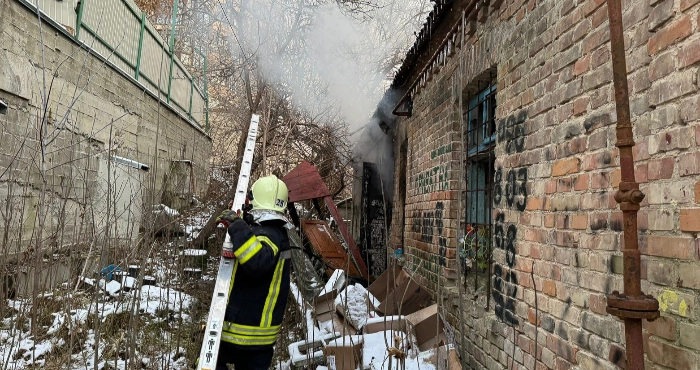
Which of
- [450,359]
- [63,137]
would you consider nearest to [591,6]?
[450,359]

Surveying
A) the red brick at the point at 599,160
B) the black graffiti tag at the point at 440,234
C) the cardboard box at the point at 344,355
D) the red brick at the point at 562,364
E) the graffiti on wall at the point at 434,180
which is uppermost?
the graffiti on wall at the point at 434,180

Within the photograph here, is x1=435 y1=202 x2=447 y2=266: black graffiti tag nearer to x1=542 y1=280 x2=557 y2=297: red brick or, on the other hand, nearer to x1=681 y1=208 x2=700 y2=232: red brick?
x1=542 y1=280 x2=557 y2=297: red brick

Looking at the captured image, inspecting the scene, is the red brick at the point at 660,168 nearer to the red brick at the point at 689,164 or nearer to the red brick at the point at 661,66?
the red brick at the point at 689,164

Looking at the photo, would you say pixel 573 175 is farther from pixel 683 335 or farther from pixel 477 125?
pixel 477 125

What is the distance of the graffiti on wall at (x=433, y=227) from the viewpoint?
4.10 m

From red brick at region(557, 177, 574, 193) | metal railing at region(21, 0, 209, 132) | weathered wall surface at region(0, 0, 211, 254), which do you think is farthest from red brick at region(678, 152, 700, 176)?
metal railing at region(21, 0, 209, 132)

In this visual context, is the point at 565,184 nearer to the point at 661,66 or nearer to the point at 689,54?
the point at 661,66

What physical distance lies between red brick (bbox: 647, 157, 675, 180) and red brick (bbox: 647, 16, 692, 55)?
0.41m

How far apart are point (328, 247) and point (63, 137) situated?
3.76 meters

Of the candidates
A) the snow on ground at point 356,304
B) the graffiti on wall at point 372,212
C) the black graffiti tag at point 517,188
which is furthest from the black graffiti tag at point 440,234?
the graffiti on wall at point 372,212

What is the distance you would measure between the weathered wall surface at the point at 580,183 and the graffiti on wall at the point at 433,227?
2.23 feet

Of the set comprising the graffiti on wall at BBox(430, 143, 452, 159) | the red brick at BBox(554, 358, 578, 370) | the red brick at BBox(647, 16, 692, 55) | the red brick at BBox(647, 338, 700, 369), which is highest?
the graffiti on wall at BBox(430, 143, 452, 159)

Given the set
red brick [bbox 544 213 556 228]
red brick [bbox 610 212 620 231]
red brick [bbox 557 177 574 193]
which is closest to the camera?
red brick [bbox 610 212 620 231]

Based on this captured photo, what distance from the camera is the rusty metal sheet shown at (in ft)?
20.9
